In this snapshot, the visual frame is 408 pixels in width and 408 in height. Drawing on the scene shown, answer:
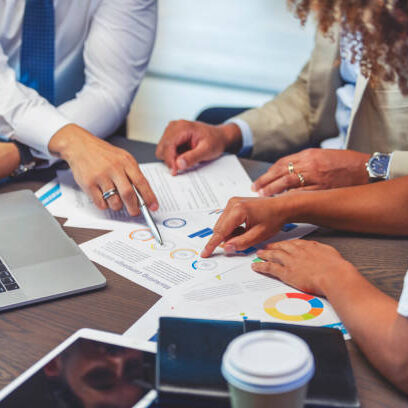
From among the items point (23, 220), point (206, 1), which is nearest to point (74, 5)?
point (23, 220)

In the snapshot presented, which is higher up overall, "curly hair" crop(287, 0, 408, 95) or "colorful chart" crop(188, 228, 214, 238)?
"curly hair" crop(287, 0, 408, 95)

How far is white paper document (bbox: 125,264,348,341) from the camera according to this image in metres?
0.72

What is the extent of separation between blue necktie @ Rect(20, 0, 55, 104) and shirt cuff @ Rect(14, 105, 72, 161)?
0.46 ft

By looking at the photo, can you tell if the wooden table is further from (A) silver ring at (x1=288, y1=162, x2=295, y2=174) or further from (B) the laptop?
(A) silver ring at (x1=288, y1=162, x2=295, y2=174)

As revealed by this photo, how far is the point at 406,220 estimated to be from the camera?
3.13 ft

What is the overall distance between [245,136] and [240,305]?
2.63 ft

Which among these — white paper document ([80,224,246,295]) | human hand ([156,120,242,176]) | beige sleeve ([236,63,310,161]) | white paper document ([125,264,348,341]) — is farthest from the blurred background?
white paper document ([125,264,348,341])

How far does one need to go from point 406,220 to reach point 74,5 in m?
0.92

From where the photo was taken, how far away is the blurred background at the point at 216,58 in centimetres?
315

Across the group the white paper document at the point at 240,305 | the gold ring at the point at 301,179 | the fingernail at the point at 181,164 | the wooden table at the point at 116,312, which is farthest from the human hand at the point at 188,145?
the white paper document at the point at 240,305

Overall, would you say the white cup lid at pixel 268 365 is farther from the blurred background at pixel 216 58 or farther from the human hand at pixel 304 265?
the blurred background at pixel 216 58

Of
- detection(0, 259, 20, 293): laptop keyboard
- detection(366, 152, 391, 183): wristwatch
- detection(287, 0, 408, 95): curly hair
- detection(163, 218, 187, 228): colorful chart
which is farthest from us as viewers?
detection(366, 152, 391, 183): wristwatch

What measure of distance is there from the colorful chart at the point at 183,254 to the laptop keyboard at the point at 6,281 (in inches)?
9.2

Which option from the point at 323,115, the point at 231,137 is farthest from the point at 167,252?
the point at 323,115
